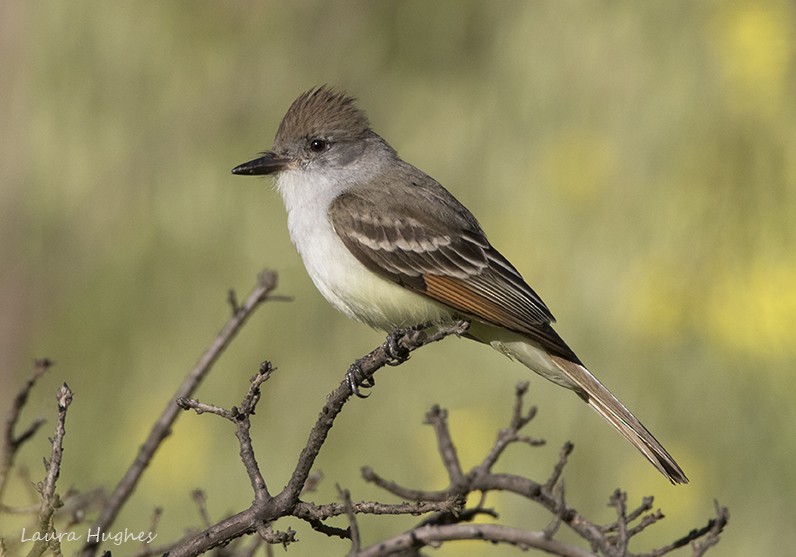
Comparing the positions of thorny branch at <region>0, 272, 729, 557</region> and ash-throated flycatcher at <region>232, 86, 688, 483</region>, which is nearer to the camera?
thorny branch at <region>0, 272, 729, 557</region>

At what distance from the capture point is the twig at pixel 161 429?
2978mm

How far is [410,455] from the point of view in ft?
20.2

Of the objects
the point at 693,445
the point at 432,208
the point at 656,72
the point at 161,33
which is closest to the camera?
the point at 432,208

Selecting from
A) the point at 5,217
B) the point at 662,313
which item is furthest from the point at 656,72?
the point at 5,217

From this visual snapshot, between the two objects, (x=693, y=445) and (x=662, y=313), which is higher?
(x=662, y=313)

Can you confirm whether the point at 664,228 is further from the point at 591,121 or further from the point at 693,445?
the point at 693,445

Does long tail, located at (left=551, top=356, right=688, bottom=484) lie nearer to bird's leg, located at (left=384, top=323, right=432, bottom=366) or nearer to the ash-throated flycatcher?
the ash-throated flycatcher

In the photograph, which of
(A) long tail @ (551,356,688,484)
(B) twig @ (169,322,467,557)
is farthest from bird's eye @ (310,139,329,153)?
(B) twig @ (169,322,467,557)

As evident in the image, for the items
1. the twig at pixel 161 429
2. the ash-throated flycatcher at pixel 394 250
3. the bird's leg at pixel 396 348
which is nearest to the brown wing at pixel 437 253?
the ash-throated flycatcher at pixel 394 250

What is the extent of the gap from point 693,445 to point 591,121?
1.80 meters

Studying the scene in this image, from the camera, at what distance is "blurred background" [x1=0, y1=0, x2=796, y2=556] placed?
235 inches

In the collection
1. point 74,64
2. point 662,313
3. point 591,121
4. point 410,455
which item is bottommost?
point 410,455

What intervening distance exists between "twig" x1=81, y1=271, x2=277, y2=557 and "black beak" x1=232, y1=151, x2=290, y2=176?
128 cm

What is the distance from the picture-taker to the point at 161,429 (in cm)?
311
